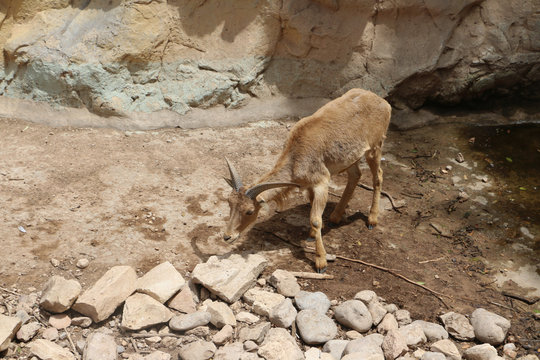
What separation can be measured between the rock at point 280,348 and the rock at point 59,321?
7.10 feet

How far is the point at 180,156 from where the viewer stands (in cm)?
945

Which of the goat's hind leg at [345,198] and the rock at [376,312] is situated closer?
the rock at [376,312]

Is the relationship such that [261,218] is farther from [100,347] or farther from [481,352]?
A: [481,352]

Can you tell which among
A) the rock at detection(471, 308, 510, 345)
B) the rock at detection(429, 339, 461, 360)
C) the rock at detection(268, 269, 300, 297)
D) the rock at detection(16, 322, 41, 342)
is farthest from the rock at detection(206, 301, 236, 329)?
the rock at detection(471, 308, 510, 345)

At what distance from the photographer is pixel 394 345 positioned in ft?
18.6

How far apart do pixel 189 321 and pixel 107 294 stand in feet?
3.15

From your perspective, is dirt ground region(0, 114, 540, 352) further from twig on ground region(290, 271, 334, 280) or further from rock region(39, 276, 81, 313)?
rock region(39, 276, 81, 313)

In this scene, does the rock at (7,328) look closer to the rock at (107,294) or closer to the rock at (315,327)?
the rock at (107,294)

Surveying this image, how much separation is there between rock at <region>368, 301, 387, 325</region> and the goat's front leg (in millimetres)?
995

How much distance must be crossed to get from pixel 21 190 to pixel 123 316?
132 inches

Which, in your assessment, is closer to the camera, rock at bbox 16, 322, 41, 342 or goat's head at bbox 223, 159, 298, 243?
rock at bbox 16, 322, 41, 342

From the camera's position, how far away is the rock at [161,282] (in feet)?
20.0

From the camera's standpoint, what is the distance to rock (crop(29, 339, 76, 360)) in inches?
207

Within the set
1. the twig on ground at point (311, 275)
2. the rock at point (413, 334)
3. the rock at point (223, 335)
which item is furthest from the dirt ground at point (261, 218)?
the rock at point (223, 335)
